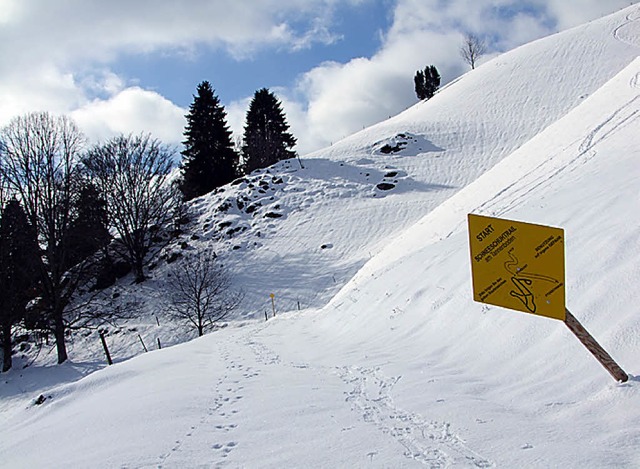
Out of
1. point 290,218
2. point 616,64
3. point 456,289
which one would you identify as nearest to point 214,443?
point 456,289

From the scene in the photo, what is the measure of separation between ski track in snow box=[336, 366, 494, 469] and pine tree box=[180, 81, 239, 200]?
4507 centimetres

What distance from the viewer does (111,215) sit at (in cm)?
3278

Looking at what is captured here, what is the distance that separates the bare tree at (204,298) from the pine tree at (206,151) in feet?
66.9

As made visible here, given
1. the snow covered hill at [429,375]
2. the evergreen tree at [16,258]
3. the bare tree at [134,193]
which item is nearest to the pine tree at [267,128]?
the bare tree at [134,193]

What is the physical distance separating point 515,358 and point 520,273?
2056mm

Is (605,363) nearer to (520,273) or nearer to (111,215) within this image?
(520,273)

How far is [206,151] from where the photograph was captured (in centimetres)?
4878

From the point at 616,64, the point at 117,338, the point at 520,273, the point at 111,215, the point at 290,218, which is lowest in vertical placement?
the point at 117,338

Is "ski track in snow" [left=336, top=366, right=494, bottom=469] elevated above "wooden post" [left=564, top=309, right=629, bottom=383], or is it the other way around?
"wooden post" [left=564, top=309, right=629, bottom=383]

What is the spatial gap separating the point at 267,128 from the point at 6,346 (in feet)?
152

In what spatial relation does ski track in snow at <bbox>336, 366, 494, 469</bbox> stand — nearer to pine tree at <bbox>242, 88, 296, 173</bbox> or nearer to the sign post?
the sign post

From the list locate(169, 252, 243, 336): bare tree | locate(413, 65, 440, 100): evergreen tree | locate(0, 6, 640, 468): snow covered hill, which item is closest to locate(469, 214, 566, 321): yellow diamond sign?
locate(0, 6, 640, 468): snow covered hill

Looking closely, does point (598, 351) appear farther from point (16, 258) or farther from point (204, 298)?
point (16, 258)

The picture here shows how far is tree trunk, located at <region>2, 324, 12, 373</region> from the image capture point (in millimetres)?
21719
